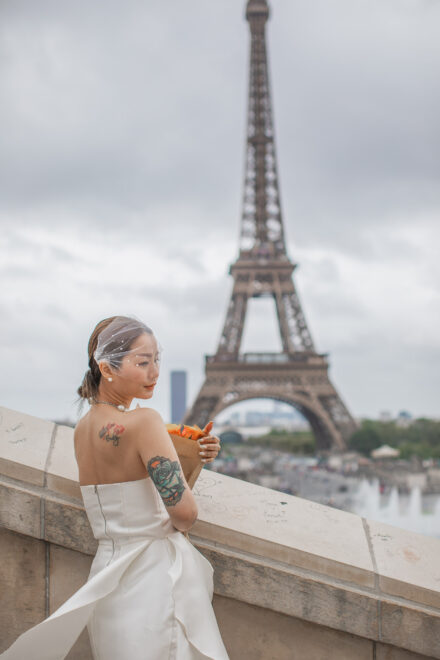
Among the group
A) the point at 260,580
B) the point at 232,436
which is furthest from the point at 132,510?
the point at 232,436

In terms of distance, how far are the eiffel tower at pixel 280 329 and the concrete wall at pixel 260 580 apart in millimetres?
32381

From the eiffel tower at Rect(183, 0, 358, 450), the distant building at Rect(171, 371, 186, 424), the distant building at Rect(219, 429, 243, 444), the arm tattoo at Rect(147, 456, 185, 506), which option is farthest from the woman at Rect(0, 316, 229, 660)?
the distant building at Rect(171, 371, 186, 424)

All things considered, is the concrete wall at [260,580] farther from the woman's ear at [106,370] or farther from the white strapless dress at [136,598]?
the woman's ear at [106,370]

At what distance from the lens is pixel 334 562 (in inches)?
102

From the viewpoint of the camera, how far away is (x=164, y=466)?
1.97 metres

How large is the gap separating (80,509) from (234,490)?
683 millimetres

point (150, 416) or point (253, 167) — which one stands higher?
point (253, 167)


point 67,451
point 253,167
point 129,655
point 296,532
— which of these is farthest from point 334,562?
point 253,167

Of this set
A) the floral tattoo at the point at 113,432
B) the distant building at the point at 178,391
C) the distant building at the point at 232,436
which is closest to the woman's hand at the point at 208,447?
the floral tattoo at the point at 113,432

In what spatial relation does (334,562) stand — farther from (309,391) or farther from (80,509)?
(309,391)

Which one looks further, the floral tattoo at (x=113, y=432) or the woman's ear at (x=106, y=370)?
the woman's ear at (x=106, y=370)

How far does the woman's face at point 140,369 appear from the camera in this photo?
2.15 m

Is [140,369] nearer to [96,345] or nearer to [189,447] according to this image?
[96,345]

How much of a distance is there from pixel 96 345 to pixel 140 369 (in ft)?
0.56
